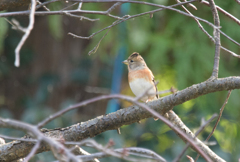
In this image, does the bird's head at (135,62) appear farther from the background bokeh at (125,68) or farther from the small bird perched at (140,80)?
the background bokeh at (125,68)

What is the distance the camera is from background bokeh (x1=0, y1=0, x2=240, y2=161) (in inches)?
169

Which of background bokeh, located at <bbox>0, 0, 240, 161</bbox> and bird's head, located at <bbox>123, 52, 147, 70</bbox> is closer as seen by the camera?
bird's head, located at <bbox>123, 52, 147, 70</bbox>

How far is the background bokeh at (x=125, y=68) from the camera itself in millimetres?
4285

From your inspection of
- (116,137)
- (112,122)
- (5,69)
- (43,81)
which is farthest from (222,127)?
(5,69)

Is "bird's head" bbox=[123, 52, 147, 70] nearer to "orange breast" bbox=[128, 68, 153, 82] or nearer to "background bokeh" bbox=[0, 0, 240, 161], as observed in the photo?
"orange breast" bbox=[128, 68, 153, 82]

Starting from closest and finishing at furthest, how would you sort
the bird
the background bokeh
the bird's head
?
1. the bird
2. the bird's head
3. the background bokeh

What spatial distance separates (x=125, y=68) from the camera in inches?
230

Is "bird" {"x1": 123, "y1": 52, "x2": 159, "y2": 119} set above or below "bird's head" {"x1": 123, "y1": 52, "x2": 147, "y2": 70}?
below

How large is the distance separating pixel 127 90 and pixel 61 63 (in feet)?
5.11

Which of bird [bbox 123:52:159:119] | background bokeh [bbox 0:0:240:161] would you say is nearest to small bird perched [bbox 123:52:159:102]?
bird [bbox 123:52:159:119]

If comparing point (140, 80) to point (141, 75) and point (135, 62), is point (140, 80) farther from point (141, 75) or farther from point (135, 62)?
point (135, 62)

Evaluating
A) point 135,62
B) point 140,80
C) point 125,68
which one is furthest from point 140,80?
point 125,68

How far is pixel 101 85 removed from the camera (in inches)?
232

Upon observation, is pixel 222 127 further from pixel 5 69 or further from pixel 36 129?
pixel 5 69
